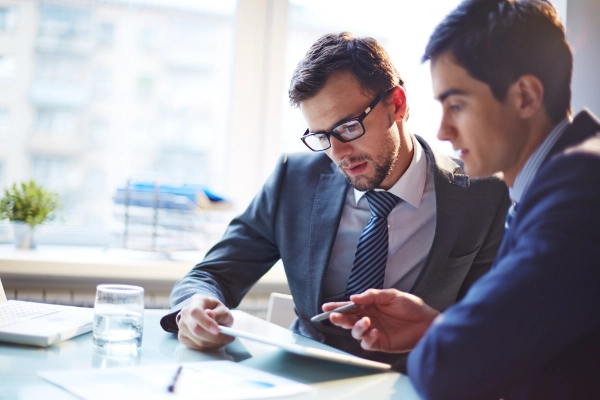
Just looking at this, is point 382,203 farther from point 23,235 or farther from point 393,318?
point 23,235

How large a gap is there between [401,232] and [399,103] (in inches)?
14.3

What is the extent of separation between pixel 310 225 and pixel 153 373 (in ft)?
2.67

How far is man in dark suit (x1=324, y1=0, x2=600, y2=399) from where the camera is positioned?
2.44 feet

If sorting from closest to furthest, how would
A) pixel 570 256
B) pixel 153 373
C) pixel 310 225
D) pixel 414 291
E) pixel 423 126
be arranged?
1. pixel 570 256
2. pixel 153 373
3. pixel 414 291
4. pixel 310 225
5. pixel 423 126

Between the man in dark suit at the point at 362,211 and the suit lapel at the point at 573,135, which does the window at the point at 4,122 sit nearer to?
the man in dark suit at the point at 362,211

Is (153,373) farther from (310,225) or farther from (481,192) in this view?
(481,192)

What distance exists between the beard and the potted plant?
122cm

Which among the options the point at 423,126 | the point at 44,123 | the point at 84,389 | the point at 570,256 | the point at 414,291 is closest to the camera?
the point at 570,256

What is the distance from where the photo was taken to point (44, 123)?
98.0 inches

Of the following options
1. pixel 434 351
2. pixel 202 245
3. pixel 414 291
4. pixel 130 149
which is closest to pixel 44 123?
pixel 130 149

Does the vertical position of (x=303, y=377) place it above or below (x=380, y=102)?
below

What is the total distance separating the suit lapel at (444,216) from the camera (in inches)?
64.1

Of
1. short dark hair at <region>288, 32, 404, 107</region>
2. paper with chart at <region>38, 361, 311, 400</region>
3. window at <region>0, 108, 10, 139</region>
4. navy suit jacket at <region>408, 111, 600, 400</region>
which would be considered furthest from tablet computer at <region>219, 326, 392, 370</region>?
window at <region>0, 108, 10, 139</region>

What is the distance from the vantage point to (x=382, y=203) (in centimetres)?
171
